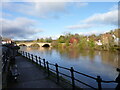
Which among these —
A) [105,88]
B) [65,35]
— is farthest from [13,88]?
[65,35]

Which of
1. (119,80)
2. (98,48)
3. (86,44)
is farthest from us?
(86,44)

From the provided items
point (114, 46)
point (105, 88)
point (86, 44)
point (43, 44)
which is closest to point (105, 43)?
point (114, 46)

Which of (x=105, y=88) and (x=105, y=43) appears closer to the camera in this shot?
(x=105, y=88)

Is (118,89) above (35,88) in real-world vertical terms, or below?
above

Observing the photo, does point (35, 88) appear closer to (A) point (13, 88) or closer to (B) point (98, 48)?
(A) point (13, 88)

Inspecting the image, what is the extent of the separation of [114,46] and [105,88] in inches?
1243

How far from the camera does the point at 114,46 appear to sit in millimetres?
37156

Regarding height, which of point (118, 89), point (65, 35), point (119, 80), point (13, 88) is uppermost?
point (65, 35)

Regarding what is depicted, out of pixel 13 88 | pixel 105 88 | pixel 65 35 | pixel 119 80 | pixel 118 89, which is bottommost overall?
pixel 105 88

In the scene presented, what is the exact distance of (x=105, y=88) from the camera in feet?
28.6

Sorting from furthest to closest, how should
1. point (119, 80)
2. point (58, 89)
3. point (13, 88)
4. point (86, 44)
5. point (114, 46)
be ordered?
point (86, 44) < point (114, 46) < point (13, 88) < point (58, 89) < point (119, 80)

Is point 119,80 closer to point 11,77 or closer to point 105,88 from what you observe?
point 11,77

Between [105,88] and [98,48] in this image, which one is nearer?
[105,88]

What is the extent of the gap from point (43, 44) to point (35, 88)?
251 ft
